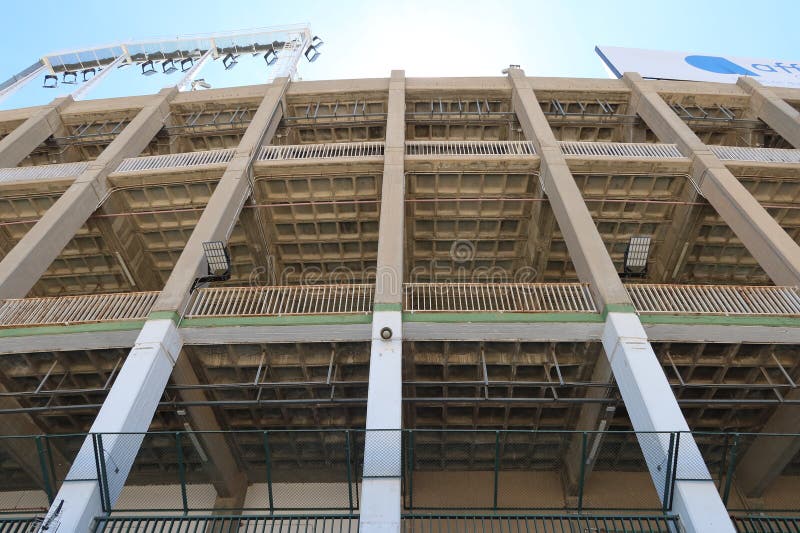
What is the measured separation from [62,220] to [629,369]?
15674mm

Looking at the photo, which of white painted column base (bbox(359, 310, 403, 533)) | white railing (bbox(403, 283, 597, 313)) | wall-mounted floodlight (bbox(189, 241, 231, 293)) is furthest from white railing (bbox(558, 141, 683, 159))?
wall-mounted floodlight (bbox(189, 241, 231, 293))

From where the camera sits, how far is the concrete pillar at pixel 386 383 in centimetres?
757

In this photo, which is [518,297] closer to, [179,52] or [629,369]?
[629,369]

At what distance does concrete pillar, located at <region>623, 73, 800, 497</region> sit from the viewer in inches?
469

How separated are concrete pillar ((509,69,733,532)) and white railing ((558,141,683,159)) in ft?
3.19

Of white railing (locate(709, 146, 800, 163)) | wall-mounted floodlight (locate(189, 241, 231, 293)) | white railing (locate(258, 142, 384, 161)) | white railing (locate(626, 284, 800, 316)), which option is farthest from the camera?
white railing (locate(258, 142, 384, 161))

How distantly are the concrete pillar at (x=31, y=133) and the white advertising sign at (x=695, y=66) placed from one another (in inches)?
1080

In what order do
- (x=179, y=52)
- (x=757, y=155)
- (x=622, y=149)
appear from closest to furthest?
(x=757, y=155), (x=622, y=149), (x=179, y=52)

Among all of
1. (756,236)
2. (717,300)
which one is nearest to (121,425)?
(717,300)

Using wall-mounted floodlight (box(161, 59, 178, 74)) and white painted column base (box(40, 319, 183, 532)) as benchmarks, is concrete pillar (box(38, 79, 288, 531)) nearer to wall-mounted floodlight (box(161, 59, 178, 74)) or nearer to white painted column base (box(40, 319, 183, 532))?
white painted column base (box(40, 319, 183, 532))

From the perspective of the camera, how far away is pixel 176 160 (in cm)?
1661

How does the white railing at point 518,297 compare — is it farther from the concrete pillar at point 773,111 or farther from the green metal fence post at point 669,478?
the concrete pillar at point 773,111

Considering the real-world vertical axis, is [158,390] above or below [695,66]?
below

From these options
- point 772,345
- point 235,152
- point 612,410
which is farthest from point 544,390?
point 235,152
